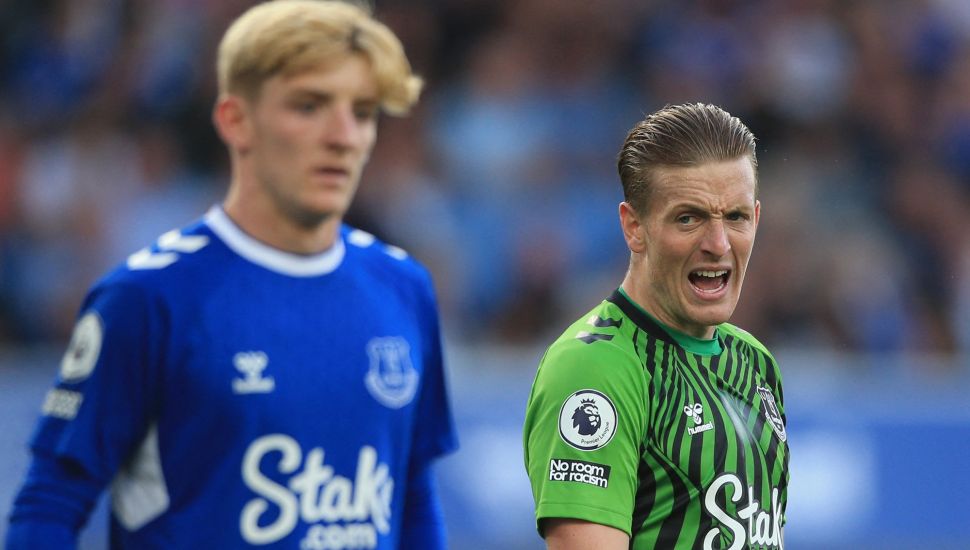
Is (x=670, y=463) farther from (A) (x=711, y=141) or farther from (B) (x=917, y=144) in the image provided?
(B) (x=917, y=144)

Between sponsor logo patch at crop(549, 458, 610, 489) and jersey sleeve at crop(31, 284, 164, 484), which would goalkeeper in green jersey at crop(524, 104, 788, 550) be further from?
jersey sleeve at crop(31, 284, 164, 484)

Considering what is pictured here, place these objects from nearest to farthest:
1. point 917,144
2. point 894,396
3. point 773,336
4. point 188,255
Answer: point 188,255, point 894,396, point 773,336, point 917,144

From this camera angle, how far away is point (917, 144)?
1151cm

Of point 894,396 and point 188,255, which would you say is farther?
point 894,396

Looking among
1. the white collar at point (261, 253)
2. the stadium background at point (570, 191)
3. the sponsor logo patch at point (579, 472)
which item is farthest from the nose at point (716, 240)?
the stadium background at point (570, 191)

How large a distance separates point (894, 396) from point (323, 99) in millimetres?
6277

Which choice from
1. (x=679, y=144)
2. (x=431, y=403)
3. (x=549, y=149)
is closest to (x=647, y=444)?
(x=679, y=144)

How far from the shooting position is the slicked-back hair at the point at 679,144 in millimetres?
3594

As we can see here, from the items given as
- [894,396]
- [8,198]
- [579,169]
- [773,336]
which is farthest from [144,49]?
[894,396]

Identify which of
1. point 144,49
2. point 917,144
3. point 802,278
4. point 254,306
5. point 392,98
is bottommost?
point 254,306

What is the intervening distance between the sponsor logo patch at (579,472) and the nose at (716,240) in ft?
1.80

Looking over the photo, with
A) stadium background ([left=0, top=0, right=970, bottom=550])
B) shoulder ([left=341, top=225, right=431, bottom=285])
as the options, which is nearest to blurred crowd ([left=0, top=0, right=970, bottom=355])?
stadium background ([left=0, top=0, right=970, bottom=550])

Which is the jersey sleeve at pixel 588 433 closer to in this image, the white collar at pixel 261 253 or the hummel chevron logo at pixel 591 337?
the hummel chevron logo at pixel 591 337

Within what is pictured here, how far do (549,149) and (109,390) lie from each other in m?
7.27
